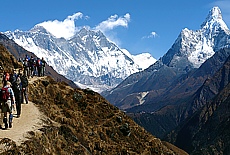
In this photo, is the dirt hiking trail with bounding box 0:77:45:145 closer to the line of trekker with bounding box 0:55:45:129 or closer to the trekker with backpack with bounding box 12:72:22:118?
the line of trekker with bounding box 0:55:45:129

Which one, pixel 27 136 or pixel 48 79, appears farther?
pixel 48 79

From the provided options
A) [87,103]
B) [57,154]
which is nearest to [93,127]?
[87,103]

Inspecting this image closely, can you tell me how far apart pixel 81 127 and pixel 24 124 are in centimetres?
756

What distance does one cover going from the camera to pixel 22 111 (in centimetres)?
2902

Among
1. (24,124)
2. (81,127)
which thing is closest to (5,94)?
(24,124)

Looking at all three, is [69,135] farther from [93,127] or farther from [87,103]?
[87,103]

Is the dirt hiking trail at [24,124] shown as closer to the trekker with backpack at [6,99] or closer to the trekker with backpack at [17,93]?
the trekker with backpack at [17,93]

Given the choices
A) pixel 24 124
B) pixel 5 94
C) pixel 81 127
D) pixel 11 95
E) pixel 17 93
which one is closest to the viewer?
pixel 5 94

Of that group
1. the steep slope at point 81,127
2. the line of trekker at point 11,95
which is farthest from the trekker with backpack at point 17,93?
the steep slope at point 81,127

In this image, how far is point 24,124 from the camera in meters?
25.4

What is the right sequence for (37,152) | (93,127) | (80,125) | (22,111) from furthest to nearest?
(93,127)
(80,125)
(22,111)
(37,152)

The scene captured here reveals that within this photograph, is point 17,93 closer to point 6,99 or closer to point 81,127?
point 6,99

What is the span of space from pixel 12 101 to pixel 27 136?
249 cm

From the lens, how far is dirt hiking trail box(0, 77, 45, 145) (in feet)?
71.9
